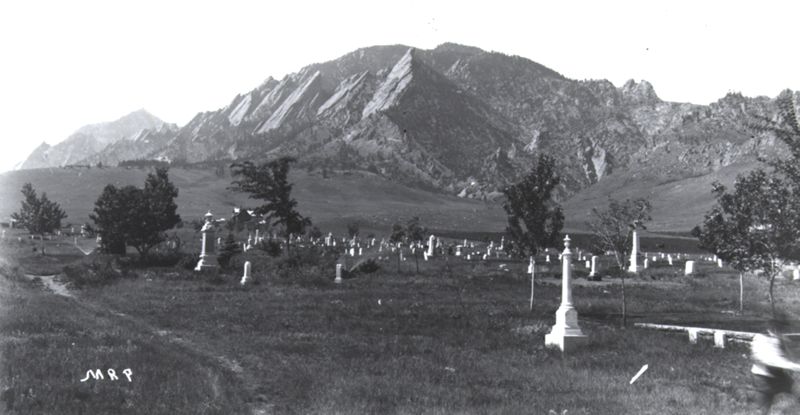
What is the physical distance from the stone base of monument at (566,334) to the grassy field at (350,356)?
0.29 metres

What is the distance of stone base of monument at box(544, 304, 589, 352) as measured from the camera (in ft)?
54.3

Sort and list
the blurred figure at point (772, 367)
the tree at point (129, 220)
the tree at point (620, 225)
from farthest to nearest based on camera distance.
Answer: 1. the tree at point (129, 220)
2. the tree at point (620, 225)
3. the blurred figure at point (772, 367)

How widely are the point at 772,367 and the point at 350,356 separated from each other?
26.7 feet

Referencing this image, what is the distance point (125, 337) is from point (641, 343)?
1210cm

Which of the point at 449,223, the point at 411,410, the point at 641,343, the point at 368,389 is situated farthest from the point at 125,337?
the point at 449,223

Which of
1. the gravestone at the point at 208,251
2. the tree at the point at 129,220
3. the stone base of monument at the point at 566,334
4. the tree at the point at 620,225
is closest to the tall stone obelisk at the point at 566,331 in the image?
the stone base of monument at the point at 566,334

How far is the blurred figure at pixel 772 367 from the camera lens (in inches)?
366

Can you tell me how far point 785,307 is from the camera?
1065 inches

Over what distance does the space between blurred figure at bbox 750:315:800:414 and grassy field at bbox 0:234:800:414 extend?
1.21 metres

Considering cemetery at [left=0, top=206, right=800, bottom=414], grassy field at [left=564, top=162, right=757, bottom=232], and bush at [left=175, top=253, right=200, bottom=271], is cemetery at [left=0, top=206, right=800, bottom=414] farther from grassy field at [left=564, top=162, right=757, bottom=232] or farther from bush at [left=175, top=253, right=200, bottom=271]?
grassy field at [left=564, top=162, right=757, bottom=232]

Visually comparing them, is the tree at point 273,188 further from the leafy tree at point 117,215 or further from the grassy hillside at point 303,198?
the grassy hillside at point 303,198

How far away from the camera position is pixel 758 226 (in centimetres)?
2383

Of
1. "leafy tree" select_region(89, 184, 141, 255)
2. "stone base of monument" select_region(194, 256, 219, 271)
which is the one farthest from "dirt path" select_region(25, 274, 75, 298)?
"leafy tree" select_region(89, 184, 141, 255)

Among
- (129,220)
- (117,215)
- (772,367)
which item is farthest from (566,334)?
(117,215)
